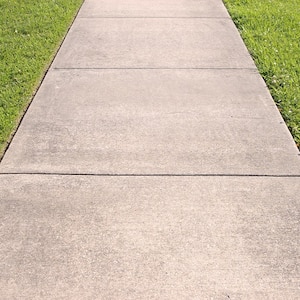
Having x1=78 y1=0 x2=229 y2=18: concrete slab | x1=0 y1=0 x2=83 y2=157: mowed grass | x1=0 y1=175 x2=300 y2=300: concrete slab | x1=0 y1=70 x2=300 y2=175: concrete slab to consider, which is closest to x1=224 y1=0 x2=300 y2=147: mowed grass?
x1=0 y1=70 x2=300 y2=175: concrete slab

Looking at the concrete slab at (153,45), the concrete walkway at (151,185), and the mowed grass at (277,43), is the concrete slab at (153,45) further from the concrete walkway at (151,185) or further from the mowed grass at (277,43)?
the mowed grass at (277,43)

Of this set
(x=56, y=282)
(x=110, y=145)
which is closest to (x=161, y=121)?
(x=110, y=145)

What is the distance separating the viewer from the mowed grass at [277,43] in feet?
18.4

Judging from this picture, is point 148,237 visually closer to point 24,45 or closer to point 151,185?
point 151,185

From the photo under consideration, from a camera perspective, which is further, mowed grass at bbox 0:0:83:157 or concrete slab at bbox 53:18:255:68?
concrete slab at bbox 53:18:255:68

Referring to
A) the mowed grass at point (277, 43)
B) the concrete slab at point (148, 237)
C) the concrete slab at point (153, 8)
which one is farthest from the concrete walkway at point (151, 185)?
the concrete slab at point (153, 8)

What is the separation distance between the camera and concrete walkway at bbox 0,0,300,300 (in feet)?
11.0

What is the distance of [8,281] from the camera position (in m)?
3.31

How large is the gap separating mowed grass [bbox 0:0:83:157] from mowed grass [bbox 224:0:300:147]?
2.63 meters

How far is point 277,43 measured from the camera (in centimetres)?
721

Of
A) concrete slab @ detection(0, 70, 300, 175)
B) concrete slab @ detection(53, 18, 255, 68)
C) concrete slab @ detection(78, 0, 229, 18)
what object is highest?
concrete slab @ detection(0, 70, 300, 175)

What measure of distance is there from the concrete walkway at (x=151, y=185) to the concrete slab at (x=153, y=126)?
0.02m

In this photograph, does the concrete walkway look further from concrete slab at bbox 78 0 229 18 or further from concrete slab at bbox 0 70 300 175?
concrete slab at bbox 78 0 229 18

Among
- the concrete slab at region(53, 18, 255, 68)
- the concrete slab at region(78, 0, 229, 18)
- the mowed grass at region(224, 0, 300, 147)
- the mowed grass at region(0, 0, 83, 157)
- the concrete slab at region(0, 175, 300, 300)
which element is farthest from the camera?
the concrete slab at region(78, 0, 229, 18)
